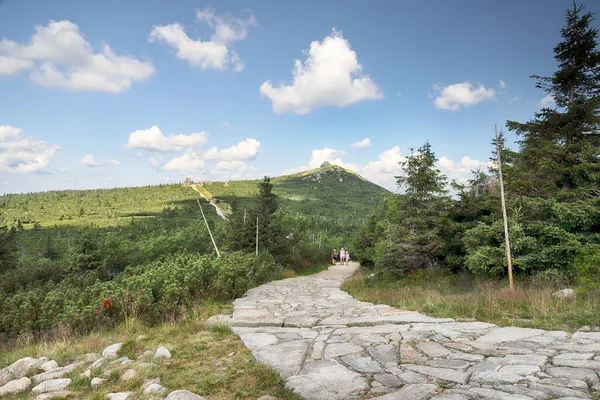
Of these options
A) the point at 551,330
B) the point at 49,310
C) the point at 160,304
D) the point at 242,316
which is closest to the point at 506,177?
the point at 551,330

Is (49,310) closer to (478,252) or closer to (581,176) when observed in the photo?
(478,252)

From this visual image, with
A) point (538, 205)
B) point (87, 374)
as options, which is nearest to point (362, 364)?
point (87, 374)

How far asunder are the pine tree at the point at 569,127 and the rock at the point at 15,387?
12.3 metres

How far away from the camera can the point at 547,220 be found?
31.9 ft

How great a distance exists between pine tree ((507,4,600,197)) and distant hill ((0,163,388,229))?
44.0m

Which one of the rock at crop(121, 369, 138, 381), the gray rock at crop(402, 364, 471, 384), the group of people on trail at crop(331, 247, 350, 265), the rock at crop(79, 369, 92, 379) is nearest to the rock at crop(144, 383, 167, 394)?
the rock at crop(121, 369, 138, 381)

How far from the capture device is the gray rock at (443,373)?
3.47 m

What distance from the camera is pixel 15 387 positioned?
163 inches

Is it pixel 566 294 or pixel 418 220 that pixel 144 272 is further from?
pixel 566 294

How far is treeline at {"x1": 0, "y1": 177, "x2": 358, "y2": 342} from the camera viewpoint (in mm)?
7426

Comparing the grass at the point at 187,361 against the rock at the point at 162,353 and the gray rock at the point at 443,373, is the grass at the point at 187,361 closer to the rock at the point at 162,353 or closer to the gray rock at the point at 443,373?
the rock at the point at 162,353

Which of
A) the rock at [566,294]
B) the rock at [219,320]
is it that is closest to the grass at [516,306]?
the rock at [566,294]

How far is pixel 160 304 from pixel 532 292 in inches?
319

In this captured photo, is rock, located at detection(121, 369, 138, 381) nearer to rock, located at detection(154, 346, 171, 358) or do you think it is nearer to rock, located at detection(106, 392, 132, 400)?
rock, located at detection(106, 392, 132, 400)
